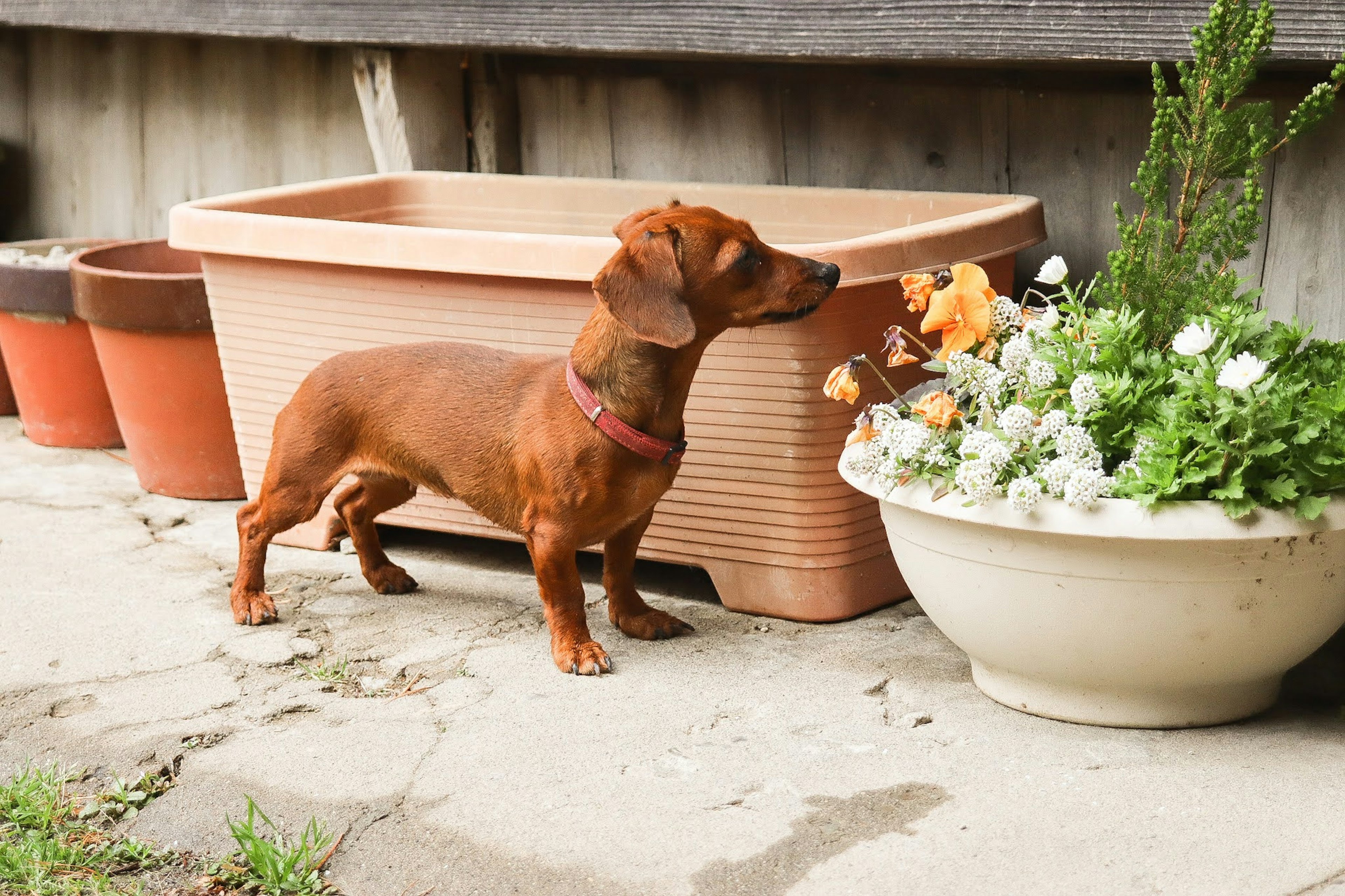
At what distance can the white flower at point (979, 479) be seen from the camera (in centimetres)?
242

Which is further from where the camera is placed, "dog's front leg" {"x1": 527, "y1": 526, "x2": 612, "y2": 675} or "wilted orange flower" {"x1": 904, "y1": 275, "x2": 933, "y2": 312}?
"dog's front leg" {"x1": 527, "y1": 526, "x2": 612, "y2": 675}

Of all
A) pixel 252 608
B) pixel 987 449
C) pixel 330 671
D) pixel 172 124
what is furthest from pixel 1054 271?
pixel 172 124

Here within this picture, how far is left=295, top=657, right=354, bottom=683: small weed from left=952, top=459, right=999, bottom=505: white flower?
140cm

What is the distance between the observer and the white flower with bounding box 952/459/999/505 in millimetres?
2420

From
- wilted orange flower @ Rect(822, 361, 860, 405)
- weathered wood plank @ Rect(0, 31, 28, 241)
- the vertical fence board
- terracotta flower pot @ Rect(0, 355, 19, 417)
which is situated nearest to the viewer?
wilted orange flower @ Rect(822, 361, 860, 405)

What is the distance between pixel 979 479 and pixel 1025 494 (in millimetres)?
86

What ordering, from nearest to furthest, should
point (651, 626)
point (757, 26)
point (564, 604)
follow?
point (564, 604)
point (651, 626)
point (757, 26)

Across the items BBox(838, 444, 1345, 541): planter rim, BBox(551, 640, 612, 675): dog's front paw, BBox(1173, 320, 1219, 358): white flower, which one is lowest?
BBox(551, 640, 612, 675): dog's front paw

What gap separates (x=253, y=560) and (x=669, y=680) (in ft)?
3.65

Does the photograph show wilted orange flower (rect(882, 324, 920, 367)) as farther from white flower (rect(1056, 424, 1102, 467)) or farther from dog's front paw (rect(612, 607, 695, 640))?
dog's front paw (rect(612, 607, 695, 640))

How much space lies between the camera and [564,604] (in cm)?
301

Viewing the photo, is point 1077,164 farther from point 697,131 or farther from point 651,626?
point 651,626

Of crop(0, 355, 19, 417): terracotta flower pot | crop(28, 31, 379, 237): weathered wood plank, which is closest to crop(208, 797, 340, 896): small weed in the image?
crop(28, 31, 379, 237): weathered wood plank

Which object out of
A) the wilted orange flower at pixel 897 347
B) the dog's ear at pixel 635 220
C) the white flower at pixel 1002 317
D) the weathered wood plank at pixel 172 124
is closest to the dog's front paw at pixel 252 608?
the dog's ear at pixel 635 220
